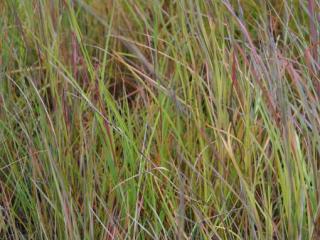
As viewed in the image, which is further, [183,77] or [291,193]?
[183,77]

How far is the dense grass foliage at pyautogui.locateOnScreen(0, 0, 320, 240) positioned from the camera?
4.32 ft

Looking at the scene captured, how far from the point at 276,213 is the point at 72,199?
1.31 ft

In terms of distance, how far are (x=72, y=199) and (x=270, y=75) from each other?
0.41m

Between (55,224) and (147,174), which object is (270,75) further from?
(55,224)

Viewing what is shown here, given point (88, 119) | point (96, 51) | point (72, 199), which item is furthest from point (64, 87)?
point (96, 51)

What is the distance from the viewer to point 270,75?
1354mm

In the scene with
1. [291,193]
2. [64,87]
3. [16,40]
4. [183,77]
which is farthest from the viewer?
[16,40]

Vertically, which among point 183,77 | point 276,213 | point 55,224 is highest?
point 183,77

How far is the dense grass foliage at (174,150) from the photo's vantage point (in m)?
1.32

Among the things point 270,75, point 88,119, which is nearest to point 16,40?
point 88,119

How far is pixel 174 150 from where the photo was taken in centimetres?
153

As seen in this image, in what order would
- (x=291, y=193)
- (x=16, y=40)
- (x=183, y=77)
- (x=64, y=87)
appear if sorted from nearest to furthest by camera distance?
(x=291, y=193)
(x=64, y=87)
(x=183, y=77)
(x=16, y=40)

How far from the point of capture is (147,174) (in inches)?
55.7

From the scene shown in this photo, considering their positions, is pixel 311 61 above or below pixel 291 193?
above
